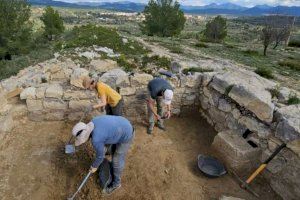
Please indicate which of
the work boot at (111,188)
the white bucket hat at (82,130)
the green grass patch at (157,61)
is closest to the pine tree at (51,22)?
the green grass patch at (157,61)

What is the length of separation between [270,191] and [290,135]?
1335mm

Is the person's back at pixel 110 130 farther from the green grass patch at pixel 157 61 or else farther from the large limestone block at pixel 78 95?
the green grass patch at pixel 157 61

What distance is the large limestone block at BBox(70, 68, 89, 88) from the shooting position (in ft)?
25.6

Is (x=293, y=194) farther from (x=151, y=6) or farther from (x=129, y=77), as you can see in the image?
(x=151, y=6)

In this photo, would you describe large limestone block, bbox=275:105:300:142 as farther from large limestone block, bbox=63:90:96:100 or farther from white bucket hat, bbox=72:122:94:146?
large limestone block, bbox=63:90:96:100

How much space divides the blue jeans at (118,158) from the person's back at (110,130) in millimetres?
180

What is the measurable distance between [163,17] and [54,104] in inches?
899

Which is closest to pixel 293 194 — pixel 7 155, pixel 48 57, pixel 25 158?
pixel 25 158

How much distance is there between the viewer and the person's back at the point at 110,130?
4.50 m

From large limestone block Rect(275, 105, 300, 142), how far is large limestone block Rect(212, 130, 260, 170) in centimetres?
78

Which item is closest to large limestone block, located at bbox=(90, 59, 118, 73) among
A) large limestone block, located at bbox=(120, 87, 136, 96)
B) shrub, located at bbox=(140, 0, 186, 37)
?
large limestone block, located at bbox=(120, 87, 136, 96)

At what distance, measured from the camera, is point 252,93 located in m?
6.75

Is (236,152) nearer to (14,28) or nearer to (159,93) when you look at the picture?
(159,93)

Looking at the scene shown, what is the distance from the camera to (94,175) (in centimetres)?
582
